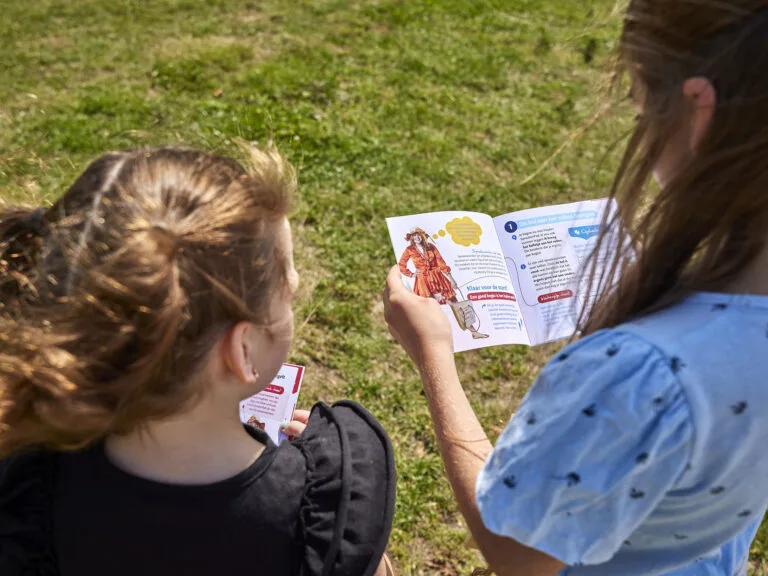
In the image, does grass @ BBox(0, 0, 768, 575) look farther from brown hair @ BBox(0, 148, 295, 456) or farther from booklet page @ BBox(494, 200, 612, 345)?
brown hair @ BBox(0, 148, 295, 456)

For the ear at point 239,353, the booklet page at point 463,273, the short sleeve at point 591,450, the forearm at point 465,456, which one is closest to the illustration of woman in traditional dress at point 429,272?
the booklet page at point 463,273

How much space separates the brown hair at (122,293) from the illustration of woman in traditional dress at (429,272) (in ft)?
2.26

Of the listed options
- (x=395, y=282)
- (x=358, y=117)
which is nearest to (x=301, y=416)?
(x=395, y=282)

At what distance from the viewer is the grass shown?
9.20 feet

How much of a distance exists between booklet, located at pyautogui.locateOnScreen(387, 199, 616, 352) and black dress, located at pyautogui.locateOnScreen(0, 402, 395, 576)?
643 millimetres

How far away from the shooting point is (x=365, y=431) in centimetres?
136

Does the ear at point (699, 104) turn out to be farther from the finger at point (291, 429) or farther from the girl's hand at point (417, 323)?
the finger at point (291, 429)

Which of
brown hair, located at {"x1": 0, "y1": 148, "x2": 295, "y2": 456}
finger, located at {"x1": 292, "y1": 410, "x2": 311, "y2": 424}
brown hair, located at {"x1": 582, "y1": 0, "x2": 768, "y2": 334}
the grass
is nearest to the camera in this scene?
brown hair, located at {"x1": 582, "y1": 0, "x2": 768, "y2": 334}

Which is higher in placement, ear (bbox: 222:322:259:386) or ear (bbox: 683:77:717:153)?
ear (bbox: 683:77:717:153)

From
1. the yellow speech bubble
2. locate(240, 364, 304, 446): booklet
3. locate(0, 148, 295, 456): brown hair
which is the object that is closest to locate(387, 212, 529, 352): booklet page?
the yellow speech bubble

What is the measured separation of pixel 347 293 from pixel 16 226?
77.1 inches

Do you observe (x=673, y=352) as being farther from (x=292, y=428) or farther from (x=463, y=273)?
(x=292, y=428)

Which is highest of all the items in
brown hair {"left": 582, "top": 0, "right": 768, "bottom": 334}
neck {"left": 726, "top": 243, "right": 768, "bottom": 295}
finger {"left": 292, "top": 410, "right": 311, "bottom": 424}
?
brown hair {"left": 582, "top": 0, "right": 768, "bottom": 334}

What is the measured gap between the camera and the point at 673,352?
84 centimetres
